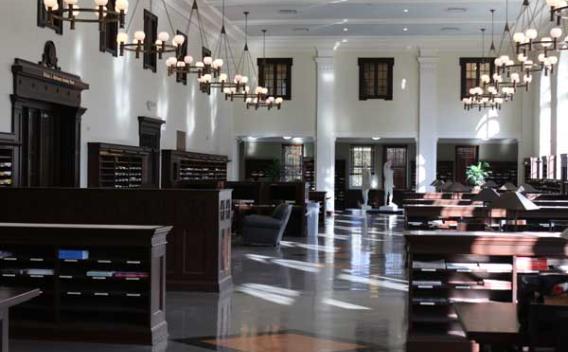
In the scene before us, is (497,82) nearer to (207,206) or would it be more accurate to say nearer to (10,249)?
(207,206)

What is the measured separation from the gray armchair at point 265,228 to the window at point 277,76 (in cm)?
1206

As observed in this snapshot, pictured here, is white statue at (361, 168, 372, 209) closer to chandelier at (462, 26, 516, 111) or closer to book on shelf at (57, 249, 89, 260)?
chandelier at (462, 26, 516, 111)

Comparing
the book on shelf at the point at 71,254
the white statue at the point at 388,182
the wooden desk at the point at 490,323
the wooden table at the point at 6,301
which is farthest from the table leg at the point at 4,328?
the white statue at the point at 388,182

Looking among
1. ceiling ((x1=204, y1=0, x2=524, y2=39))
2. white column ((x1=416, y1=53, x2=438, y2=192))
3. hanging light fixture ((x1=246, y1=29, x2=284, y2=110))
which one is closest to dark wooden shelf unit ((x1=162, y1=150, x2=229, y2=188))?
hanging light fixture ((x1=246, y1=29, x2=284, y2=110))

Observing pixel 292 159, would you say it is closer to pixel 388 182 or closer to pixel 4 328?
pixel 388 182

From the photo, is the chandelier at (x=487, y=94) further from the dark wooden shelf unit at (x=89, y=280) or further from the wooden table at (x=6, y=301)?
Answer: the wooden table at (x=6, y=301)

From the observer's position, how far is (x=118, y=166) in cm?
1563

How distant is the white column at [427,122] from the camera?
26734mm

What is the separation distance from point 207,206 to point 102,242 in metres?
2.76

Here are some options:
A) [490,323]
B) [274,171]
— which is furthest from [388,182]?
[490,323]

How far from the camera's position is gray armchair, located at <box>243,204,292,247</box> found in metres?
15.7

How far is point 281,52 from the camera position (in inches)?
1080

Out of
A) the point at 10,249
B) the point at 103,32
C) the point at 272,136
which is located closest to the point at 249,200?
the point at 103,32

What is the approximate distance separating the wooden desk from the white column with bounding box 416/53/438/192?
22.8 meters
